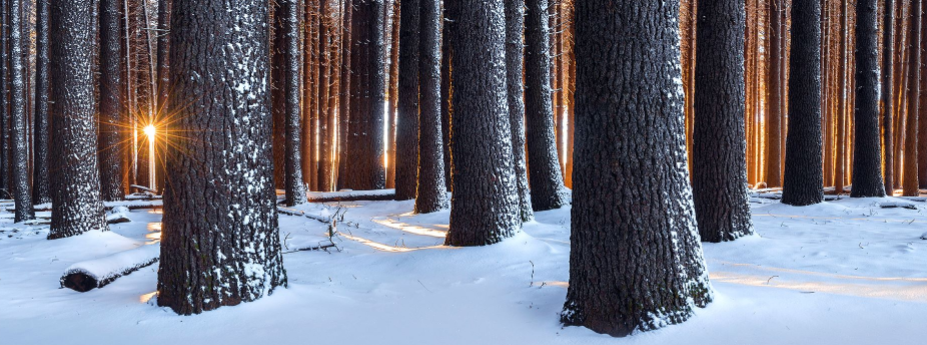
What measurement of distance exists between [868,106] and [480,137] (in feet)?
30.7

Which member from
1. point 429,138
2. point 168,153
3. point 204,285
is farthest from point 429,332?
point 429,138

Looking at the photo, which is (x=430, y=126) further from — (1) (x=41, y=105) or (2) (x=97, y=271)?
(1) (x=41, y=105)

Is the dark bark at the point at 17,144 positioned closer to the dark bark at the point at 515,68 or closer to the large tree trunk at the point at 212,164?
the large tree trunk at the point at 212,164

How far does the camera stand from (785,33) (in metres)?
19.5

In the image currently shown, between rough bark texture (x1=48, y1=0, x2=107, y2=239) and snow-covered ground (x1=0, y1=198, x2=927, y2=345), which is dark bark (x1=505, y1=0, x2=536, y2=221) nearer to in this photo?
snow-covered ground (x1=0, y1=198, x2=927, y2=345)

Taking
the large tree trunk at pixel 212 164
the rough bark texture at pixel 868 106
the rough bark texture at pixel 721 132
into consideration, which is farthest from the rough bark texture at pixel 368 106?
the rough bark texture at pixel 868 106

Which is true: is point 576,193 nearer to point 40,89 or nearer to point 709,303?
point 709,303

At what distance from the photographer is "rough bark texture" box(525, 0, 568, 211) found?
11211 millimetres

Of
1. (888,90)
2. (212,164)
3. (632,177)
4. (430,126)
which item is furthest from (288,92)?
(888,90)

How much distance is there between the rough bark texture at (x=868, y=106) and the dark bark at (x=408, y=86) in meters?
9.31

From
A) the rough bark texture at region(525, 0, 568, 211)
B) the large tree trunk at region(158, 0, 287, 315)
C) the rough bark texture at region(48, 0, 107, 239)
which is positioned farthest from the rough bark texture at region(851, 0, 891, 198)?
the rough bark texture at region(48, 0, 107, 239)

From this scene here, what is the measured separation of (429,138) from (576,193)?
792cm

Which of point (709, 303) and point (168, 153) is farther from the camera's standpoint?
point (168, 153)

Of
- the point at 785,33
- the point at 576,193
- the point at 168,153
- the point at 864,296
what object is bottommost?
the point at 864,296
